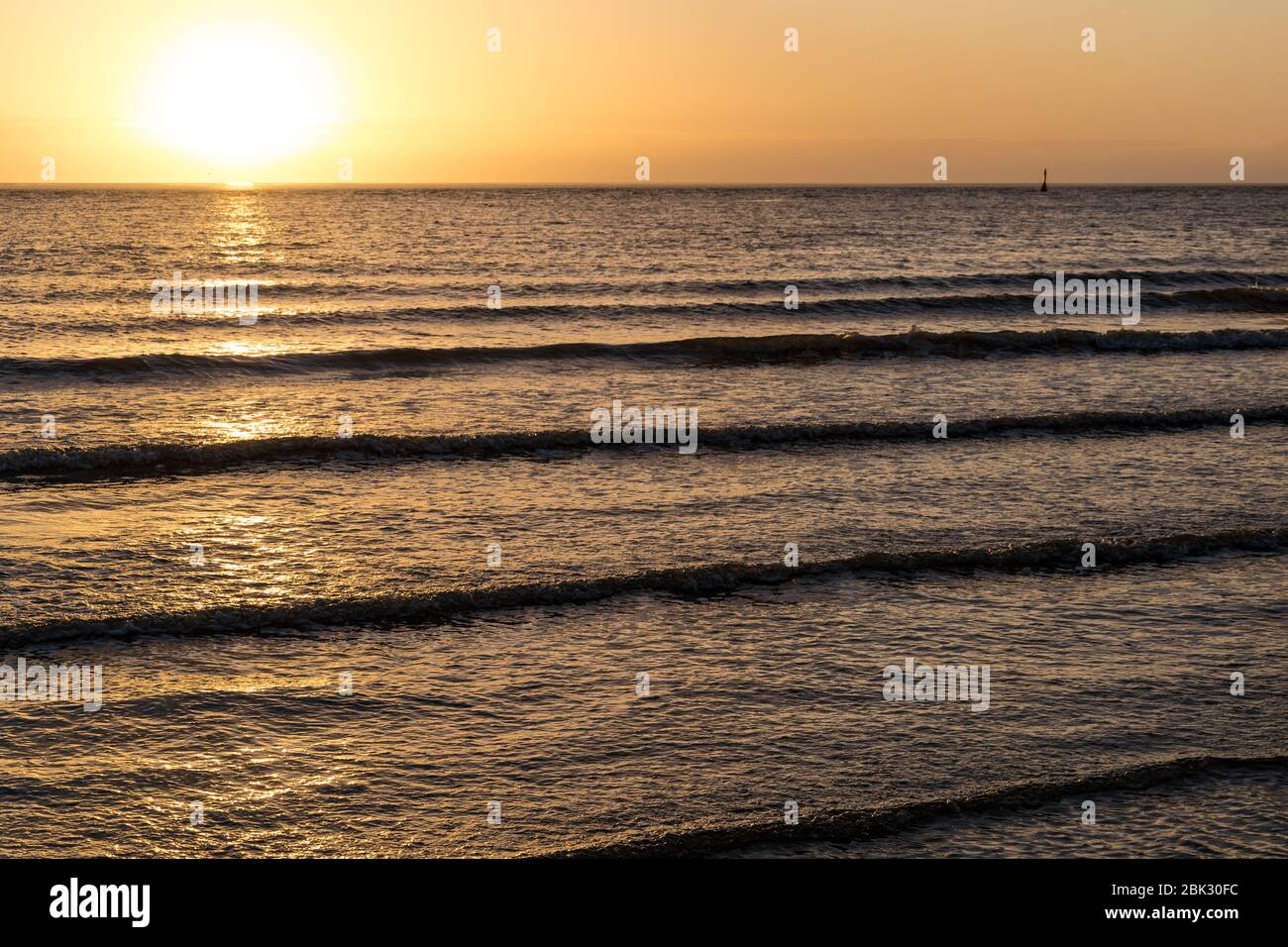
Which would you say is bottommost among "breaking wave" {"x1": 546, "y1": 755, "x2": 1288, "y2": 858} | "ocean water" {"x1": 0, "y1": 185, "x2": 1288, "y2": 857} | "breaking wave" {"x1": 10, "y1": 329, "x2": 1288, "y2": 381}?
"breaking wave" {"x1": 546, "y1": 755, "x2": 1288, "y2": 858}

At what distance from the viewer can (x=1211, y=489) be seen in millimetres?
15211

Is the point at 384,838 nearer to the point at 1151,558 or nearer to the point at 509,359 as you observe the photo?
the point at 1151,558

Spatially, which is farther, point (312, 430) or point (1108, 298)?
point (1108, 298)

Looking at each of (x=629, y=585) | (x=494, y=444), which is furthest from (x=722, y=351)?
(x=629, y=585)

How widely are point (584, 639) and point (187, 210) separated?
4120 inches

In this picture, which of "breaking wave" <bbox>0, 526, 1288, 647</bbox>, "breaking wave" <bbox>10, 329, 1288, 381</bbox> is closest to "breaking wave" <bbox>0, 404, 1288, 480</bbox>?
"breaking wave" <bbox>0, 526, 1288, 647</bbox>

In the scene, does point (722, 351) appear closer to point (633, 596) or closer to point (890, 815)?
point (633, 596)

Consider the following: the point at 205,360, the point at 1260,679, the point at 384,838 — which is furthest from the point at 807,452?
the point at 205,360

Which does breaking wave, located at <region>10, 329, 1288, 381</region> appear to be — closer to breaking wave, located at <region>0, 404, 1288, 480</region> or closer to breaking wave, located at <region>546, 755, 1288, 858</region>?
breaking wave, located at <region>0, 404, 1288, 480</region>

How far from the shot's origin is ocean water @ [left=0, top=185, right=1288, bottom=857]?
23.9 ft

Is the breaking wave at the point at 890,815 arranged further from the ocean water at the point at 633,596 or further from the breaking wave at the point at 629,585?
the breaking wave at the point at 629,585

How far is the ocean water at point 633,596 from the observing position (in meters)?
7.27

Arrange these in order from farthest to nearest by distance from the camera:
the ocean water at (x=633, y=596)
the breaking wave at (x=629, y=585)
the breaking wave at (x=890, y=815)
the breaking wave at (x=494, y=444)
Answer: the breaking wave at (x=494, y=444)
the breaking wave at (x=629, y=585)
the ocean water at (x=633, y=596)
the breaking wave at (x=890, y=815)

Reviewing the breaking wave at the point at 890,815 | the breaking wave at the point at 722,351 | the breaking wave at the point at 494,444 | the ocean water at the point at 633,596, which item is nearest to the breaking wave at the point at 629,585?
the ocean water at the point at 633,596
